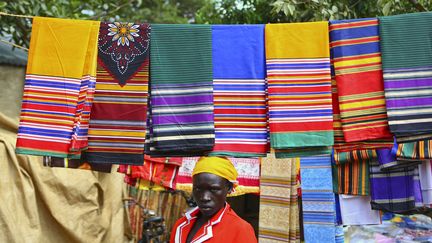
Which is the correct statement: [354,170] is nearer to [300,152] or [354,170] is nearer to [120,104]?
[300,152]

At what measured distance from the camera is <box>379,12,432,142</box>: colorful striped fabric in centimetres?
275

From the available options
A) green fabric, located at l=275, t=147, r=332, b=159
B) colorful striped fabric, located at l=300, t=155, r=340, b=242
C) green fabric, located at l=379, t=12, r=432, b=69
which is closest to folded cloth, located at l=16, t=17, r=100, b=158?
green fabric, located at l=275, t=147, r=332, b=159

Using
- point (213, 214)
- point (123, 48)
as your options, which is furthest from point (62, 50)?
point (213, 214)

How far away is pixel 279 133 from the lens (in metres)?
2.87

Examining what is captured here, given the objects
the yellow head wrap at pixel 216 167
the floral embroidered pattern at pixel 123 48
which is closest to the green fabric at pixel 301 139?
the yellow head wrap at pixel 216 167

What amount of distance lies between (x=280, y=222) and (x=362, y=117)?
6.53 ft

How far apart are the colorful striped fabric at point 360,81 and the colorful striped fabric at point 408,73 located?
0.20 feet

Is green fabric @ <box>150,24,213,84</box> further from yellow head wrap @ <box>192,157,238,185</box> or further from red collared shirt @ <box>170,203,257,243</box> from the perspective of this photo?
red collared shirt @ <box>170,203,257,243</box>

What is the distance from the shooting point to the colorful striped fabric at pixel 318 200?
13.6ft

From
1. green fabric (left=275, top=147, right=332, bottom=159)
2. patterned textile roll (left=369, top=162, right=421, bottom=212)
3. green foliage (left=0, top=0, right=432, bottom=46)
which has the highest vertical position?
green foliage (left=0, top=0, right=432, bottom=46)

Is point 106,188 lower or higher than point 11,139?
lower

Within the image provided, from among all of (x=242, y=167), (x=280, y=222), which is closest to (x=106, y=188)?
(x=242, y=167)

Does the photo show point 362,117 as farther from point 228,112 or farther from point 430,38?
point 228,112

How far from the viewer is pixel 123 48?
300 centimetres
